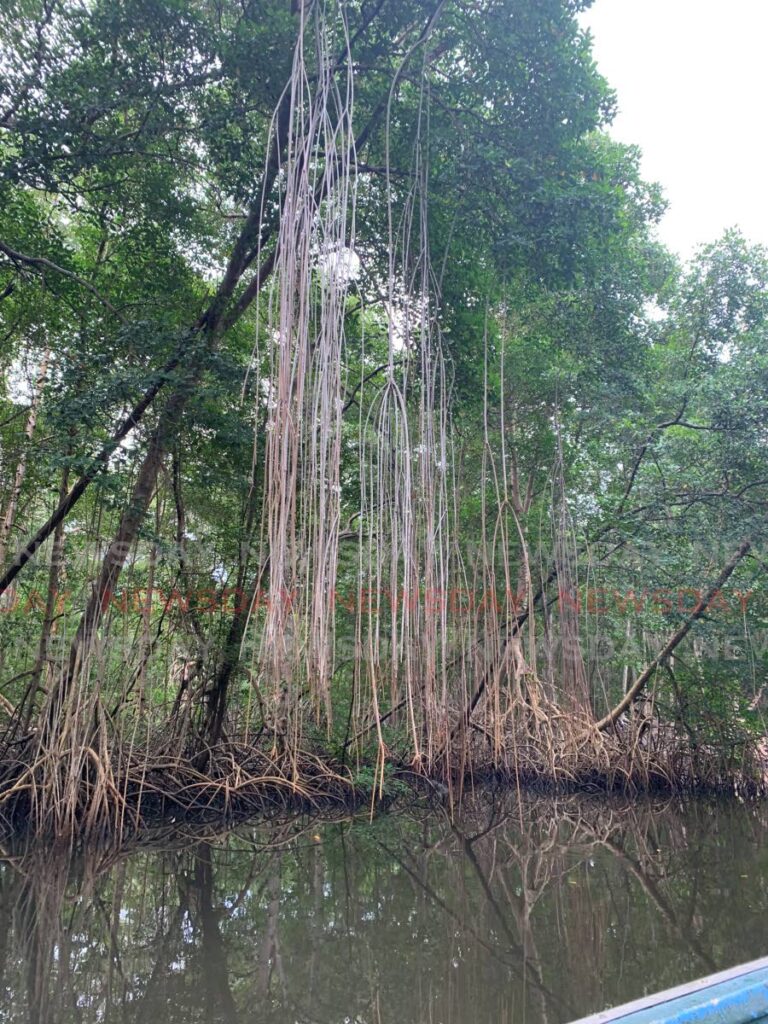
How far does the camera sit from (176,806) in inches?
170

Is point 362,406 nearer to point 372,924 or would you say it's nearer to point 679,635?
point 372,924

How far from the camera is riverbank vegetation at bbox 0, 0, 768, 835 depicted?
10.3ft

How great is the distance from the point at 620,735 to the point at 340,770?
230 centimetres

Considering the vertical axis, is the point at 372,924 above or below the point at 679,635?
below

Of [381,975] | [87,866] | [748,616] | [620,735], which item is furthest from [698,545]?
[87,866]

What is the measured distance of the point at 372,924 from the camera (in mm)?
2566

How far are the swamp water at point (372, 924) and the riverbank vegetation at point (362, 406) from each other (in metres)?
0.56

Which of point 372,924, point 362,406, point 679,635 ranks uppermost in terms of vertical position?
point 362,406

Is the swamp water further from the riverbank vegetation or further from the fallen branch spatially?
the fallen branch

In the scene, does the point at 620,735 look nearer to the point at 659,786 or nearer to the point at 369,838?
the point at 659,786

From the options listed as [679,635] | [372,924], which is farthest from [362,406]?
[679,635]

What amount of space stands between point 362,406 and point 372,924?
221 cm

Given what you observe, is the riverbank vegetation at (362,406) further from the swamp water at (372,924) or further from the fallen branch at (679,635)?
the swamp water at (372,924)

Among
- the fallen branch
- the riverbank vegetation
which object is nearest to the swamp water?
the riverbank vegetation
